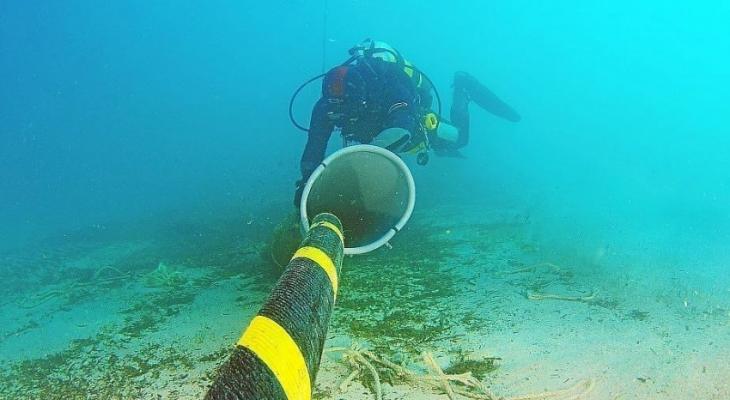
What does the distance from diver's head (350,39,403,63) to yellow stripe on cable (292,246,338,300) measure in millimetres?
4083

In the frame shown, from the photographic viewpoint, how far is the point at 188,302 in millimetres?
4711

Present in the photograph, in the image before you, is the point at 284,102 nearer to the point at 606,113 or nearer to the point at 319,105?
the point at 606,113

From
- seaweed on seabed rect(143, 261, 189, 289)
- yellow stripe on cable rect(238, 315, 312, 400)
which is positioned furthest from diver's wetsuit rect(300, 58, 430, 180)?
yellow stripe on cable rect(238, 315, 312, 400)

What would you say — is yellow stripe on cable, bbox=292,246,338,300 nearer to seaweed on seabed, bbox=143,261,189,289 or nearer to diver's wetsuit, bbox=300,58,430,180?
diver's wetsuit, bbox=300,58,430,180

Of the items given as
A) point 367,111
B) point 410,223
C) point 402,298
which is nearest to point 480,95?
point 410,223

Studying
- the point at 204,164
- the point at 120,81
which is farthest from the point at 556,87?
the point at 120,81

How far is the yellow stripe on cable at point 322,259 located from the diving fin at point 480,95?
8674mm

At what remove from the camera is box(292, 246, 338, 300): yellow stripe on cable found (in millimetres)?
2127

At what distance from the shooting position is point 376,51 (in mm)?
6188

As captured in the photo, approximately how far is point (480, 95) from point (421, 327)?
27.3ft

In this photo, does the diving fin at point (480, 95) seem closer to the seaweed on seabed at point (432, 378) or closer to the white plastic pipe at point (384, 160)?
the white plastic pipe at point (384, 160)

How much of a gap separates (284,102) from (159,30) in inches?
2230

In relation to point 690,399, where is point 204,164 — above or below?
below

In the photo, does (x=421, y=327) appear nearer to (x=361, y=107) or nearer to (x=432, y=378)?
(x=432, y=378)
